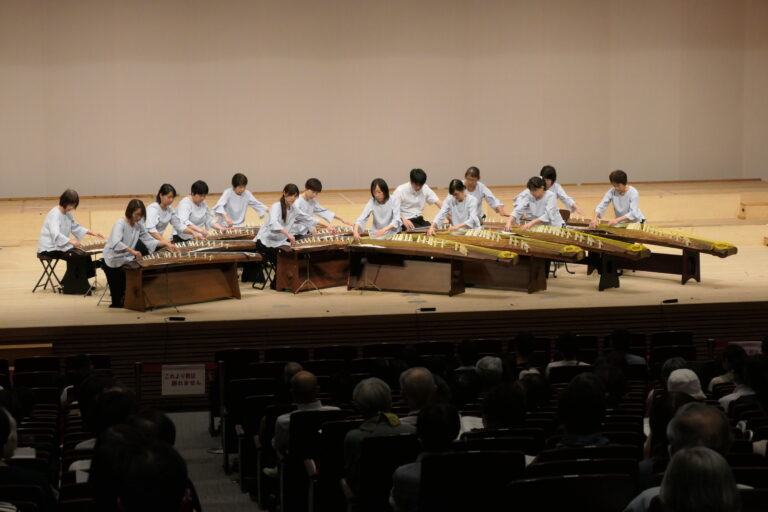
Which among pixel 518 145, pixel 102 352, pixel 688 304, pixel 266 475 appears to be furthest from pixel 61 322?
pixel 518 145

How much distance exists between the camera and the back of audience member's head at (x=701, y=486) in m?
3.00

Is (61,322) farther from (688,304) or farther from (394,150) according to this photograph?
(394,150)

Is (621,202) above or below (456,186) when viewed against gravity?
below

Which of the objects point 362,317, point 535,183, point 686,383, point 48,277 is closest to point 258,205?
point 48,277

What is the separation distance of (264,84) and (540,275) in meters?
7.63

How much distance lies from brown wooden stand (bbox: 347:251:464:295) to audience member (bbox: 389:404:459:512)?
261 inches

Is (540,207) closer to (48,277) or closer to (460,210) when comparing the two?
(460,210)

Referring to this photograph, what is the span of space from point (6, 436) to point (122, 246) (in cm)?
618

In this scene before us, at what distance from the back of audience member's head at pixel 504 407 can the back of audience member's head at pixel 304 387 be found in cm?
111

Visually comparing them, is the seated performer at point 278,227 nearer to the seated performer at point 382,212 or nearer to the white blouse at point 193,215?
the seated performer at point 382,212

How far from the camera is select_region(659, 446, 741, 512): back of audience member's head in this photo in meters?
3.00

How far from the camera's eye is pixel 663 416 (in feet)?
15.9

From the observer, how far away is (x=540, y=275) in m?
11.2

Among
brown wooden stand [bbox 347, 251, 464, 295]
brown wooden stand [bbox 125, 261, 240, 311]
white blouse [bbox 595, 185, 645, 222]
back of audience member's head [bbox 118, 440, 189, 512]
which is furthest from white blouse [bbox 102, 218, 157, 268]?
back of audience member's head [bbox 118, 440, 189, 512]
